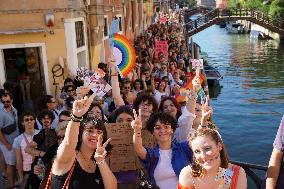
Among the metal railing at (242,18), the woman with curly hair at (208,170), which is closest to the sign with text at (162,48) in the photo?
the woman with curly hair at (208,170)

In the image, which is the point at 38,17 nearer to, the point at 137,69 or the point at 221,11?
the point at 137,69

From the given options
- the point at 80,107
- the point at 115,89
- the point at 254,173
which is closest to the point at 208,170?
the point at 254,173

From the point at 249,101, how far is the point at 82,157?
55.0 feet

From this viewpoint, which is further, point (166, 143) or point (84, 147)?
point (166, 143)

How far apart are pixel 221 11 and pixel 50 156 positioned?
34731 mm

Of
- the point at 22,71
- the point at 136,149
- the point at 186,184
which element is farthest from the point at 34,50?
the point at 186,184

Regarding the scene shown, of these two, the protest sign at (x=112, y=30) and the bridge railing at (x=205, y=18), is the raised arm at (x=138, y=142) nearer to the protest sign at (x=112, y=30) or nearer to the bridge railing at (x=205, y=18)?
the protest sign at (x=112, y=30)

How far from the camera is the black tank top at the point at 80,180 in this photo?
2.92 m

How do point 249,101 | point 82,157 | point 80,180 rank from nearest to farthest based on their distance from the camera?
1. point 80,180
2. point 82,157
3. point 249,101

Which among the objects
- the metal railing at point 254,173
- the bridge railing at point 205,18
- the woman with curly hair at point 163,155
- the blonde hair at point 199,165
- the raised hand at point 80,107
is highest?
the bridge railing at point 205,18

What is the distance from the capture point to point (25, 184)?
4070mm

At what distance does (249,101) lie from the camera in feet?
61.9

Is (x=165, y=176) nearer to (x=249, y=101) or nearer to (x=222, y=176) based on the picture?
(x=222, y=176)

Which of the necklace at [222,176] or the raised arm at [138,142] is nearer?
the necklace at [222,176]
